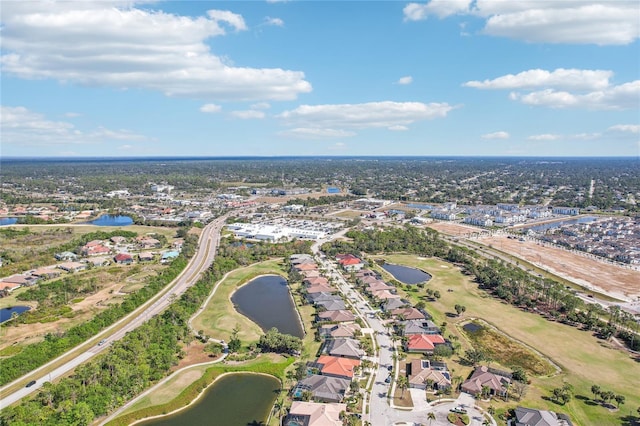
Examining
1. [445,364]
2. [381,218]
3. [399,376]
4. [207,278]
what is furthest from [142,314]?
[381,218]

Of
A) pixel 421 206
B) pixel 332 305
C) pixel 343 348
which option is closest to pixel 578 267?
pixel 332 305

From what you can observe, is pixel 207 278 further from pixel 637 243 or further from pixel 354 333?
pixel 637 243

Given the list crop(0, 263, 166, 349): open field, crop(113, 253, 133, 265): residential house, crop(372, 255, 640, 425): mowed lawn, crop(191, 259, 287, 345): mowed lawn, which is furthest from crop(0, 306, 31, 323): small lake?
crop(372, 255, 640, 425): mowed lawn

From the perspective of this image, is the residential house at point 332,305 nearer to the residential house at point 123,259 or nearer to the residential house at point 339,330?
the residential house at point 339,330

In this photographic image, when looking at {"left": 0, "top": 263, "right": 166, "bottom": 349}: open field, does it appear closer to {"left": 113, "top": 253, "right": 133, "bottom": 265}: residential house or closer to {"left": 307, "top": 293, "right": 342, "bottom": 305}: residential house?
{"left": 113, "top": 253, "right": 133, "bottom": 265}: residential house

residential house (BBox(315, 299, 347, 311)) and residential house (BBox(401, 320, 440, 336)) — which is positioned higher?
residential house (BBox(315, 299, 347, 311))

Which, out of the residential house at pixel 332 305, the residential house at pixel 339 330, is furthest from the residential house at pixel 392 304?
the residential house at pixel 339 330
